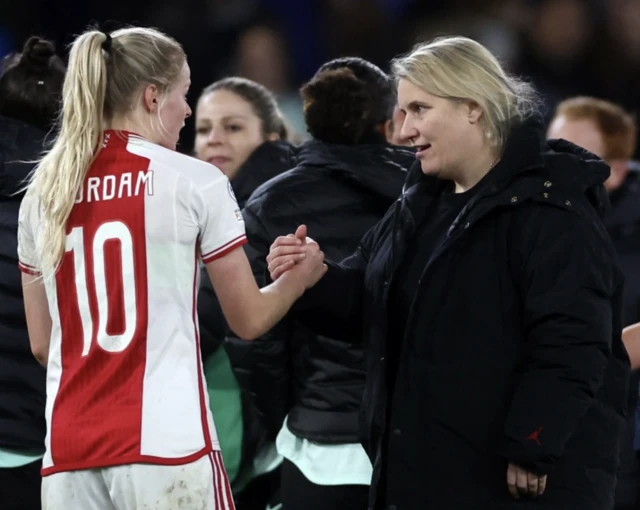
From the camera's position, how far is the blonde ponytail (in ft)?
7.84

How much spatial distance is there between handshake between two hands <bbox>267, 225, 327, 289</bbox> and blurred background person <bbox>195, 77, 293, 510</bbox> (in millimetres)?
778

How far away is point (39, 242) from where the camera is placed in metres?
2.44

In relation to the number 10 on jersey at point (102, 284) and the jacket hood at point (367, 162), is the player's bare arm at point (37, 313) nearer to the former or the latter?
the number 10 on jersey at point (102, 284)

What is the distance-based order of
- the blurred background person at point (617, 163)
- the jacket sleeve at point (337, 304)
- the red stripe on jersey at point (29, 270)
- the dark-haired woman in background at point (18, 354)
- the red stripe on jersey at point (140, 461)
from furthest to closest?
the blurred background person at point (617, 163)
the dark-haired woman in background at point (18, 354)
the jacket sleeve at point (337, 304)
the red stripe on jersey at point (29, 270)
the red stripe on jersey at point (140, 461)

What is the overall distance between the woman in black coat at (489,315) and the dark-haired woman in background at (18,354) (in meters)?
0.89

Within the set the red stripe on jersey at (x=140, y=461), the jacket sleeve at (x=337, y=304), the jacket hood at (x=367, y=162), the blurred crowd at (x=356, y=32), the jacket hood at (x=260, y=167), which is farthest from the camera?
the blurred crowd at (x=356, y=32)

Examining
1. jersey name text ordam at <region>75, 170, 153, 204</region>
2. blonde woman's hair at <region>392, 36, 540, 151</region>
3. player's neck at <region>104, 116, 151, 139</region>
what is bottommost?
jersey name text ordam at <region>75, 170, 153, 204</region>

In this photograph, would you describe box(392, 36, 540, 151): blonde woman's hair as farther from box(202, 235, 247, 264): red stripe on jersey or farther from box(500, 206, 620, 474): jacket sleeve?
box(202, 235, 247, 264): red stripe on jersey

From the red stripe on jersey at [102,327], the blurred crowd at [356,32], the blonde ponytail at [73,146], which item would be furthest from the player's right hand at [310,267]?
the blurred crowd at [356,32]

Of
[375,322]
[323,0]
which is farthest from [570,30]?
[375,322]

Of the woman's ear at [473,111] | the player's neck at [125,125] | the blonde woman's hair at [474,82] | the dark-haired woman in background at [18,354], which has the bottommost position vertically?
the dark-haired woman in background at [18,354]

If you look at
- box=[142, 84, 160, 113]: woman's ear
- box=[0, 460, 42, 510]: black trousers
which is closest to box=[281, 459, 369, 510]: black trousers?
box=[0, 460, 42, 510]: black trousers

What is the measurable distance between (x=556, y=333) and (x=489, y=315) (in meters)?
0.17

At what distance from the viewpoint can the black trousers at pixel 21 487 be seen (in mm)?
3223
